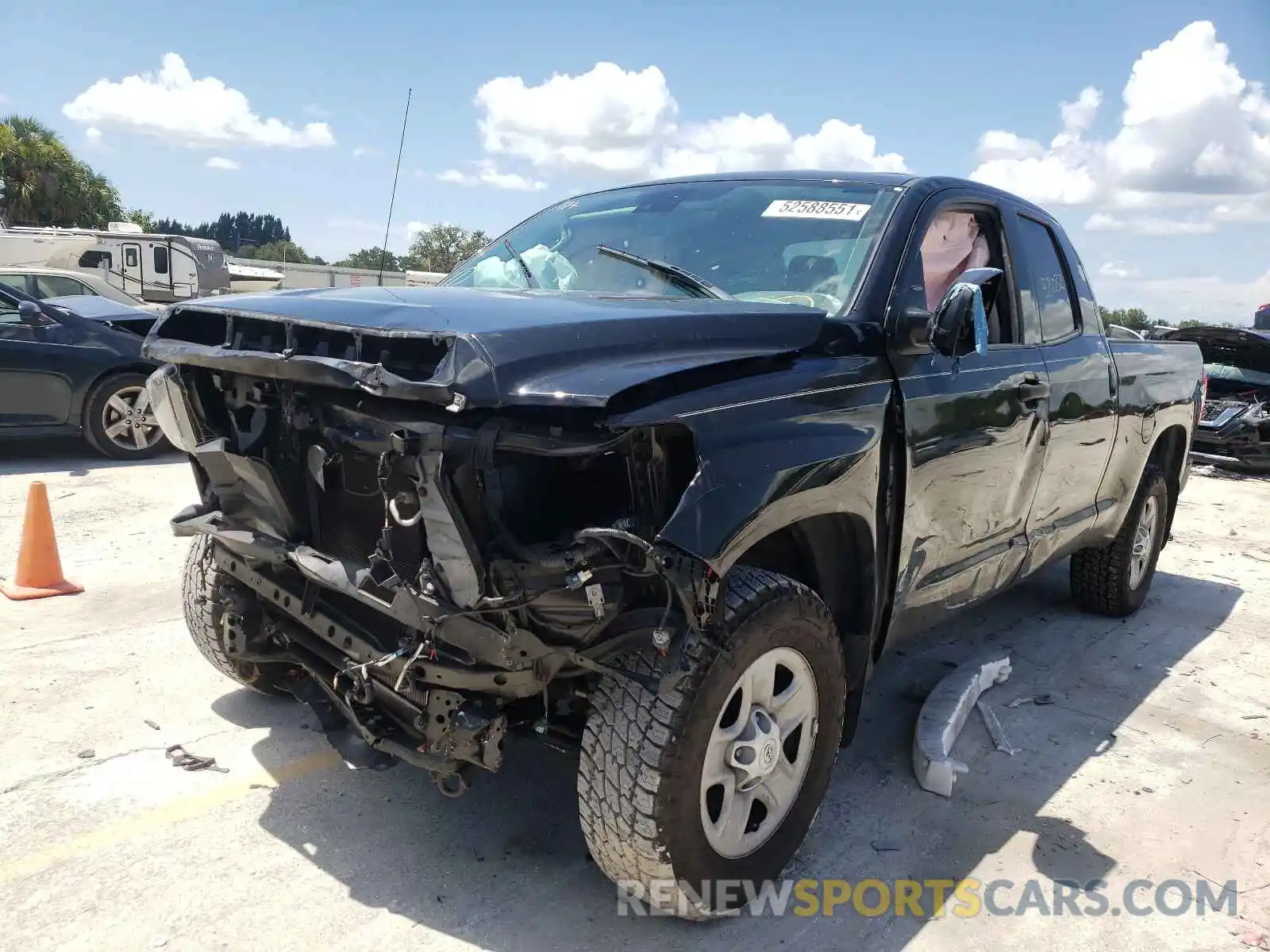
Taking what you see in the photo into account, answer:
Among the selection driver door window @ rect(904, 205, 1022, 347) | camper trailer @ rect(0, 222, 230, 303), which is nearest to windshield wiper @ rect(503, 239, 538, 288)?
driver door window @ rect(904, 205, 1022, 347)

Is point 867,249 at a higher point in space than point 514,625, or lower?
higher

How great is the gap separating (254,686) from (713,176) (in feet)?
8.75

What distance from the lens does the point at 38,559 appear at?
500 centimetres

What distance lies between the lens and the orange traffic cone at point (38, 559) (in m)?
4.93

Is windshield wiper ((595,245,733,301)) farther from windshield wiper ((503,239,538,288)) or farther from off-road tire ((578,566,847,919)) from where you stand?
off-road tire ((578,566,847,919))

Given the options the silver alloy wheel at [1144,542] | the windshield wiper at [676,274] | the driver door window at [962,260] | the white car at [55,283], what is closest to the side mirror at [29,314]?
the white car at [55,283]

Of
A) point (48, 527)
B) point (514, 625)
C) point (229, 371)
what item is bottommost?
point (48, 527)

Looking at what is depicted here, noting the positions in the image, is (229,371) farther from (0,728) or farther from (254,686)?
(0,728)

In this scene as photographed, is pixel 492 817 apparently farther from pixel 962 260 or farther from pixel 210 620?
pixel 962 260

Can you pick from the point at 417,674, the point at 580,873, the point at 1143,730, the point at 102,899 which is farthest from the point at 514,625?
the point at 1143,730

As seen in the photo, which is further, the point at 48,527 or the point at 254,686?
the point at 48,527

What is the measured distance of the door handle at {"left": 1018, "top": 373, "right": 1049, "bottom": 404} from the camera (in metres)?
3.74

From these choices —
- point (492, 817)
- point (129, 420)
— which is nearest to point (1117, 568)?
point (492, 817)

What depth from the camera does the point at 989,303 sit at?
12.8 ft
